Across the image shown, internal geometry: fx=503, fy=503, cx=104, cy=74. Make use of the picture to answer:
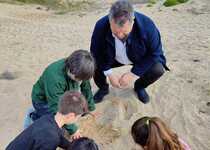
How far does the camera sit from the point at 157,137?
329 cm

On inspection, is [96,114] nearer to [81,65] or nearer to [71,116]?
[81,65]

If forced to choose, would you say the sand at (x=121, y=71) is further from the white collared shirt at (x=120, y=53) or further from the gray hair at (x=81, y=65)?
the gray hair at (x=81, y=65)

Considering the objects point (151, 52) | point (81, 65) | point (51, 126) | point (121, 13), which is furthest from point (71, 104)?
point (151, 52)

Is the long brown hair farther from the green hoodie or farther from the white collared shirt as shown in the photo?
the white collared shirt

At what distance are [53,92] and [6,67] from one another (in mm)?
3156

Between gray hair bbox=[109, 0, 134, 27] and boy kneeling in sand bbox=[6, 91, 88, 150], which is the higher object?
gray hair bbox=[109, 0, 134, 27]

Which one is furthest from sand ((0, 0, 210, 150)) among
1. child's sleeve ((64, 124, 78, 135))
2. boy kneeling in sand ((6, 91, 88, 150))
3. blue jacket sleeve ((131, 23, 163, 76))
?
boy kneeling in sand ((6, 91, 88, 150))

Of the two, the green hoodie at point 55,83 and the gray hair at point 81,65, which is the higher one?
the gray hair at point 81,65

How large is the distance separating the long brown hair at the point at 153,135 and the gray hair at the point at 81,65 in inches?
22.2

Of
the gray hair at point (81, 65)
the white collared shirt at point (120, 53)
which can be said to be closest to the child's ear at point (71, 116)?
the gray hair at point (81, 65)

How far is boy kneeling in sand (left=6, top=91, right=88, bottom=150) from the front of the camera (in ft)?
10.8

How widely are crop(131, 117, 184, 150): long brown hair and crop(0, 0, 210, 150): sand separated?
131cm

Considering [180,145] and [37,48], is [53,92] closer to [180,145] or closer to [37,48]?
[180,145]

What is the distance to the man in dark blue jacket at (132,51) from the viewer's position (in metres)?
→ 4.68
